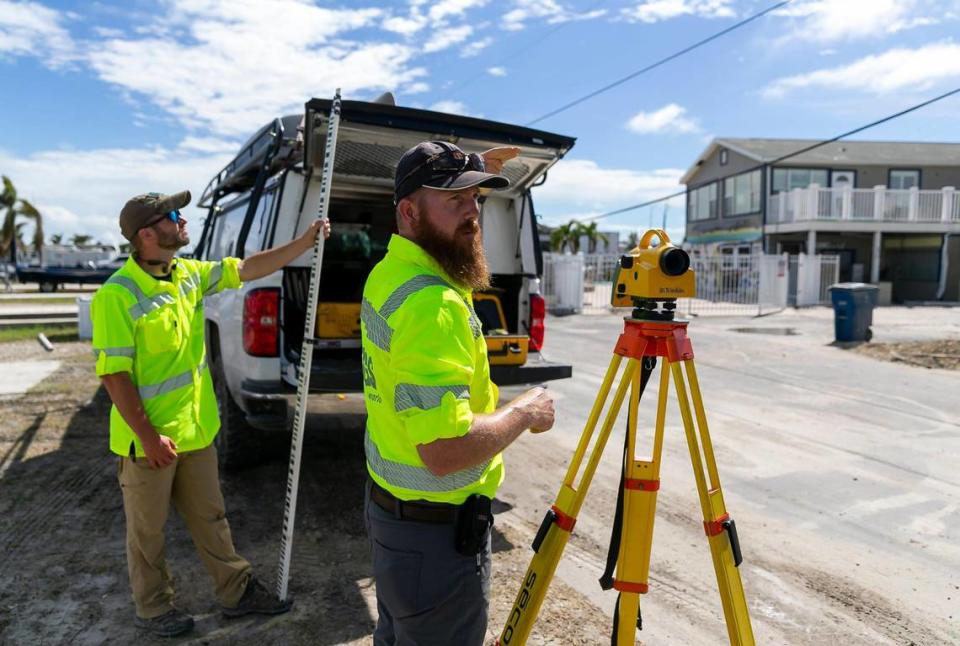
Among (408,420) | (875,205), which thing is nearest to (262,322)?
(408,420)

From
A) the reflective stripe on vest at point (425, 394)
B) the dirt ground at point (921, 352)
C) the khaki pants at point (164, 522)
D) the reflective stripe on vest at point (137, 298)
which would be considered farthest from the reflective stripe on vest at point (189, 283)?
the dirt ground at point (921, 352)

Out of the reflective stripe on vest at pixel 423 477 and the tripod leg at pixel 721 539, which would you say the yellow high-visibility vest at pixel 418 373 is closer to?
the reflective stripe on vest at pixel 423 477

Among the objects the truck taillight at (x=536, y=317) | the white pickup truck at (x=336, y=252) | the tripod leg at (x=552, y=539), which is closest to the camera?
the tripod leg at (x=552, y=539)

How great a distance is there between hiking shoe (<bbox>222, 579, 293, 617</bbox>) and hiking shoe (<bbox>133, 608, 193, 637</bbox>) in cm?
18

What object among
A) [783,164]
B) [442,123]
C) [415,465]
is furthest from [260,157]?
[783,164]

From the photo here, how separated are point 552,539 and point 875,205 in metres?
27.5

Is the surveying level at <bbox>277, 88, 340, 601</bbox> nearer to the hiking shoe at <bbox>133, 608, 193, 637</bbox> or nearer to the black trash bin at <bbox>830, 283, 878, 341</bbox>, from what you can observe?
the hiking shoe at <bbox>133, 608, 193, 637</bbox>

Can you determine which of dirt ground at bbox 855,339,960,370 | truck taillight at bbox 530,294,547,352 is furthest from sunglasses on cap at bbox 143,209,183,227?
dirt ground at bbox 855,339,960,370

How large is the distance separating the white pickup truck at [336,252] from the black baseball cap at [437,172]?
78.8 inches

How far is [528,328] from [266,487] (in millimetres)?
2299

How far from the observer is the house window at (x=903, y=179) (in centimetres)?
2847

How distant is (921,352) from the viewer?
37.9 ft

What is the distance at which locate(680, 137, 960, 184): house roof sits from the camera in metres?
28.1

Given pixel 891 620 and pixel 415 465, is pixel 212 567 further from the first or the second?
pixel 891 620
